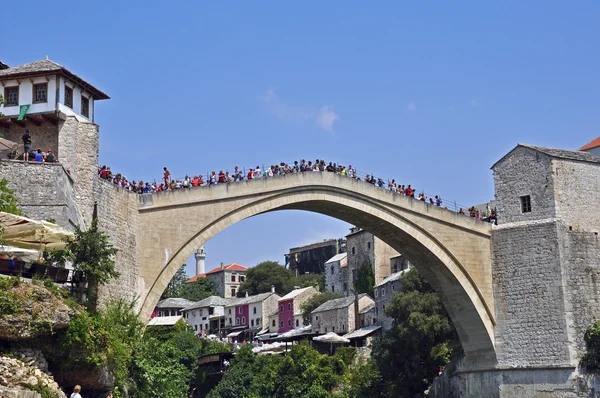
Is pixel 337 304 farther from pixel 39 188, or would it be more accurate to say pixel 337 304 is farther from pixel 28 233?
pixel 28 233

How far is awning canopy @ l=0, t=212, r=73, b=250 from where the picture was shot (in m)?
20.6

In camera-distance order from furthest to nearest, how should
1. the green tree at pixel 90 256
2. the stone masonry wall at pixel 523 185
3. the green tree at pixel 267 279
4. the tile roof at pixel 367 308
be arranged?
the green tree at pixel 267 279 < the tile roof at pixel 367 308 < the stone masonry wall at pixel 523 185 < the green tree at pixel 90 256

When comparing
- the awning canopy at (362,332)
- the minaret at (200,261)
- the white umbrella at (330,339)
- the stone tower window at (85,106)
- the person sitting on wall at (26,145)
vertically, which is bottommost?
the white umbrella at (330,339)

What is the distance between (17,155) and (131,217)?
3912 mm

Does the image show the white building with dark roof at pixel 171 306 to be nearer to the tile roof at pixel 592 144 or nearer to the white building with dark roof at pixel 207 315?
the white building with dark roof at pixel 207 315

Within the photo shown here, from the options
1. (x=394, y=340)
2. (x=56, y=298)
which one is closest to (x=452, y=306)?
(x=394, y=340)

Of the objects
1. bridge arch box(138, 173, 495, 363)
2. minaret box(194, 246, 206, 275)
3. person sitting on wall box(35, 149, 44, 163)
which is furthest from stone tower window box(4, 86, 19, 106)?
minaret box(194, 246, 206, 275)

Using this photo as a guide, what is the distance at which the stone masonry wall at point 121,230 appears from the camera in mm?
25859

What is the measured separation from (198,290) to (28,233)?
8160 centimetres

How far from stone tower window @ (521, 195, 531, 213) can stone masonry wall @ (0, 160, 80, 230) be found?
58.5ft

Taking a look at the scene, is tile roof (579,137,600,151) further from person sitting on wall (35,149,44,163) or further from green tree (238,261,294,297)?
green tree (238,261,294,297)

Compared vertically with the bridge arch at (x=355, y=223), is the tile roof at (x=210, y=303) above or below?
above

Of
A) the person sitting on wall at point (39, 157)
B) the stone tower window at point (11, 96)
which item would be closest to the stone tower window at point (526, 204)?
the person sitting on wall at point (39, 157)

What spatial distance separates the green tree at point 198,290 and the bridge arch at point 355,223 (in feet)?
216
